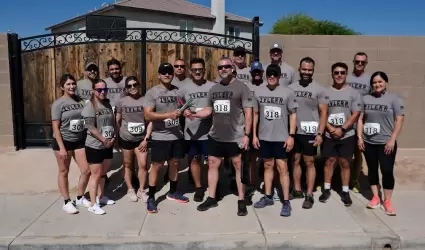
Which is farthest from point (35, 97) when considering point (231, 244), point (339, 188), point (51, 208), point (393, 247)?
point (393, 247)

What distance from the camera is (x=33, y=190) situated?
5492mm

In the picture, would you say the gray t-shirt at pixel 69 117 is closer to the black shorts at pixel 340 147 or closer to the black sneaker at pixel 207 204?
the black sneaker at pixel 207 204

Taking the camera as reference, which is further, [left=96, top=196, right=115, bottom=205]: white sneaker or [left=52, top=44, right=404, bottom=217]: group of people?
[left=96, top=196, right=115, bottom=205]: white sneaker

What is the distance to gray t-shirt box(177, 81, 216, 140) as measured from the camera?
4965 millimetres

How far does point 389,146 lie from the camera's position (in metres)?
4.51

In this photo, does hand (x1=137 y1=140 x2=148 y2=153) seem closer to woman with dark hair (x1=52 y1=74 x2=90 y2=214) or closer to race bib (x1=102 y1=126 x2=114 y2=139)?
race bib (x1=102 y1=126 x2=114 y2=139)

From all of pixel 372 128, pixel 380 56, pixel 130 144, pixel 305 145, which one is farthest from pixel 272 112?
pixel 380 56

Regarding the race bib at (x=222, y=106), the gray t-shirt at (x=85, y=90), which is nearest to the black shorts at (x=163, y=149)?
the race bib at (x=222, y=106)

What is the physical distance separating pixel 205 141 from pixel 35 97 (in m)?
4.00

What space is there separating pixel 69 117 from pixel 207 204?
1.94 m

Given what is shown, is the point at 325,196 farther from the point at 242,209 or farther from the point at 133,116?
the point at 133,116

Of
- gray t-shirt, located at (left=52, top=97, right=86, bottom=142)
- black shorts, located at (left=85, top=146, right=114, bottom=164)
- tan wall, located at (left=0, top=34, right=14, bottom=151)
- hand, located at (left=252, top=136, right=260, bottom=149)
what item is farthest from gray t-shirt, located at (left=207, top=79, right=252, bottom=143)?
tan wall, located at (left=0, top=34, right=14, bottom=151)

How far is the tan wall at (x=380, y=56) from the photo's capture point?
6949 millimetres

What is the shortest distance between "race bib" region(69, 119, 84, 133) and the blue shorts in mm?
1351
